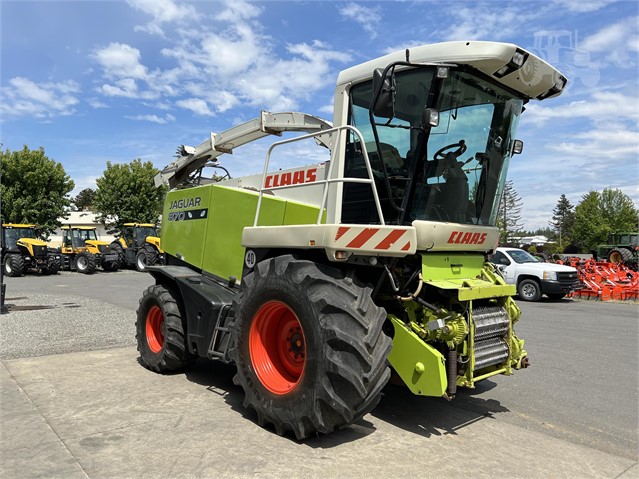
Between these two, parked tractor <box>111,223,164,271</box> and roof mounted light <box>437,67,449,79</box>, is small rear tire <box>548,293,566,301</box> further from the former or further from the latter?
parked tractor <box>111,223,164,271</box>

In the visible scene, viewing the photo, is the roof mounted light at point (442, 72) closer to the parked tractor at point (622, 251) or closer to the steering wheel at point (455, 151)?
the steering wheel at point (455, 151)

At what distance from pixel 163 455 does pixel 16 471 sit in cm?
94

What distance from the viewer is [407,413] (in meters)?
4.72

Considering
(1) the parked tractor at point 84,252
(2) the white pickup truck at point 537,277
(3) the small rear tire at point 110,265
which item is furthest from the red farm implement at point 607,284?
(1) the parked tractor at point 84,252

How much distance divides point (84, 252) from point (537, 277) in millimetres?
21658

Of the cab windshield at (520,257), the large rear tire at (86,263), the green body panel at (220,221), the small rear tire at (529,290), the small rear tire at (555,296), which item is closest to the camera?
the green body panel at (220,221)

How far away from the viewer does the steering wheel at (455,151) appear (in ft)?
14.0

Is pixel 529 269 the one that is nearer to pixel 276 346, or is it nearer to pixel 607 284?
pixel 607 284

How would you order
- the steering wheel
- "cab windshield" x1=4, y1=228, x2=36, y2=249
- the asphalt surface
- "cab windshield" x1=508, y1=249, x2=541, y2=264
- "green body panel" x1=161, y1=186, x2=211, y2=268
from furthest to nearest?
"cab windshield" x1=4, y1=228, x2=36, y2=249
"cab windshield" x1=508, y1=249, x2=541, y2=264
"green body panel" x1=161, y1=186, x2=211, y2=268
the steering wheel
the asphalt surface

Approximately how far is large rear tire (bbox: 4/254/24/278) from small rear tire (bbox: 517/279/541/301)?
21230mm

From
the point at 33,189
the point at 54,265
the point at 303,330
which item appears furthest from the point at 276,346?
the point at 33,189

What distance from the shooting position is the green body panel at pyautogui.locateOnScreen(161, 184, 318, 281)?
521 centimetres

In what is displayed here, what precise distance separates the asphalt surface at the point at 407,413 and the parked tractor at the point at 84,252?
18.1 meters

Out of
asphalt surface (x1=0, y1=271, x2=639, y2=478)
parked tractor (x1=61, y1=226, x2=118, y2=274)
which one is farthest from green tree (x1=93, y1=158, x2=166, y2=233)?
asphalt surface (x1=0, y1=271, x2=639, y2=478)
